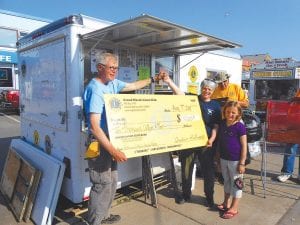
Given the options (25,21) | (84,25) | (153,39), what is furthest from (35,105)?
(25,21)

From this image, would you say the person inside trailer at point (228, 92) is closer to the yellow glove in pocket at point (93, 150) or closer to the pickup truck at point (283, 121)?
the pickup truck at point (283, 121)

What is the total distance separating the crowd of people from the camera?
9.83 feet

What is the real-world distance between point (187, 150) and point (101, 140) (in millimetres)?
1502

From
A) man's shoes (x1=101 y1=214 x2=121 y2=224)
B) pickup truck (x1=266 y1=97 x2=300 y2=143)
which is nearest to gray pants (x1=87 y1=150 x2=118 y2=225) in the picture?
man's shoes (x1=101 y1=214 x2=121 y2=224)

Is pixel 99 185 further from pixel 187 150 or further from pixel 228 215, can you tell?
pixel 228 215

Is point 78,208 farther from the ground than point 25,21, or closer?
closer

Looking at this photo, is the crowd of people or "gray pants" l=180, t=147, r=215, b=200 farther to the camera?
"gray pants" l=180, t=147, r=215, b=200

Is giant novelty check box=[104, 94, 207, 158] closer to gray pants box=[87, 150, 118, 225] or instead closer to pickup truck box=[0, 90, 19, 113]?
gray pants box=[87, 150, 118, 225]

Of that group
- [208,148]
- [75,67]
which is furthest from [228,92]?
[75,67]

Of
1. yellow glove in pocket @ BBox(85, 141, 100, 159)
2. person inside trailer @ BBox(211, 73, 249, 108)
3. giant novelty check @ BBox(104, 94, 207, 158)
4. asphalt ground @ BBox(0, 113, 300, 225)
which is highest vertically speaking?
person inside trailer @ BBox(211, 73, 249, 108)

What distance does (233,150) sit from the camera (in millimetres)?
3645

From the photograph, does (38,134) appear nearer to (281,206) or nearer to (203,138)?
(203,138)

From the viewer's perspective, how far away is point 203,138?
383 centimetres

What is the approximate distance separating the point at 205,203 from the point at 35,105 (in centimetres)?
276
